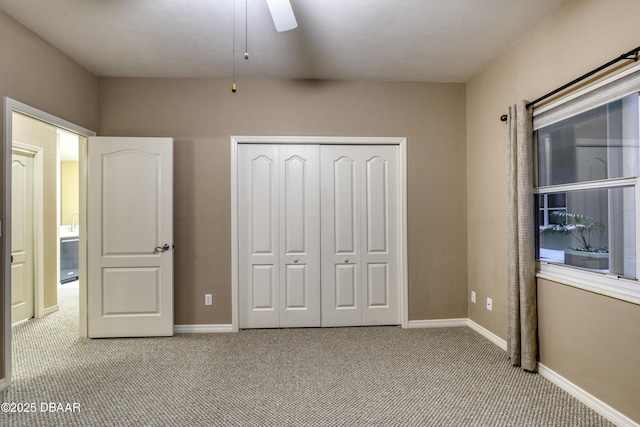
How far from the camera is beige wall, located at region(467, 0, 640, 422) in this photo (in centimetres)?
178

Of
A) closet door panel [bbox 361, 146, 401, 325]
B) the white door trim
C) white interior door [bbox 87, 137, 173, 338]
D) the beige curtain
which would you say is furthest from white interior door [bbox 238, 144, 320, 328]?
the white door trim

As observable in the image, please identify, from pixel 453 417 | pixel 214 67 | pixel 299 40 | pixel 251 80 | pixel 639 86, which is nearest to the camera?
pixel 639 86

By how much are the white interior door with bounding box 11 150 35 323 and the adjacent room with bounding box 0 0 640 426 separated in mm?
24

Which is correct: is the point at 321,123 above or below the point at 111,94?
below

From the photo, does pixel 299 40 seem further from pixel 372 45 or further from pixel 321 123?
pixel 321 123

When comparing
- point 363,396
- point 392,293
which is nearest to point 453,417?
point 363,396

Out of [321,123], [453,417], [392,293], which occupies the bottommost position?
[453,417]

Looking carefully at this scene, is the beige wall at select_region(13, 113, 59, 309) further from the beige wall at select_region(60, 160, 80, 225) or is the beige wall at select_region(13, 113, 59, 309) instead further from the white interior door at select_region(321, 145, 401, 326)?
the beige wall at select_region(60, 160, 80, 225)

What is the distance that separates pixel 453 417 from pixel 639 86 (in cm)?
216

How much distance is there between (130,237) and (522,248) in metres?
3.50

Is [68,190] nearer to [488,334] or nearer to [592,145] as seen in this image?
[488,334]

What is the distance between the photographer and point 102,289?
3.04 m

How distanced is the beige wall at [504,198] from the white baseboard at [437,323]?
17 centimetres

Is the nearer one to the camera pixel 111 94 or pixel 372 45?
pixel 372 45
